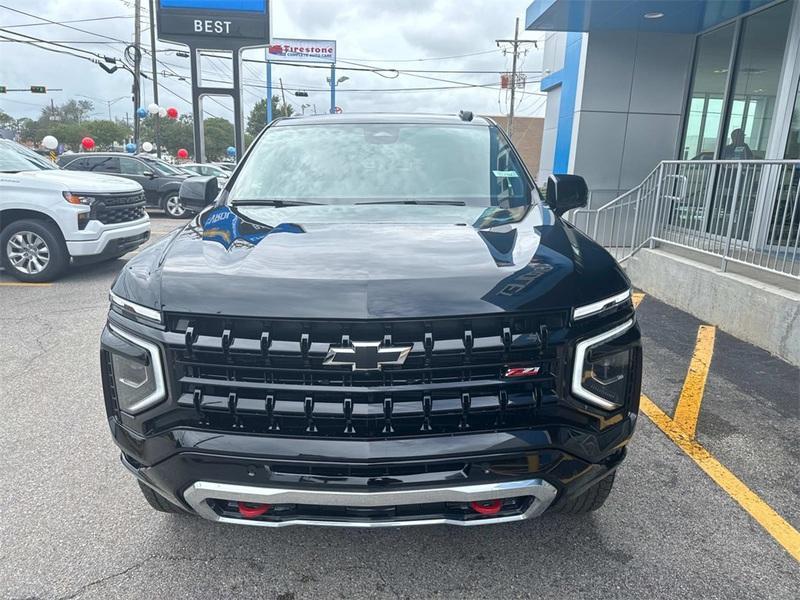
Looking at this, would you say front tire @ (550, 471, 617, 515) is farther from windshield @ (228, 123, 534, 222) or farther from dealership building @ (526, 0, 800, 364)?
dealership building @ (526, 0, 800, 364)

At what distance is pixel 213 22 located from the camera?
10305mm

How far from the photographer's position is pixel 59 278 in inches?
304

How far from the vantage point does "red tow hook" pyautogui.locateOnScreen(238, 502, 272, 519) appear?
6.43ft

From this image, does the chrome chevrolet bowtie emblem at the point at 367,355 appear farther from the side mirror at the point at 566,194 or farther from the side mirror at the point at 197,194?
the side mirror at the point at 197,194

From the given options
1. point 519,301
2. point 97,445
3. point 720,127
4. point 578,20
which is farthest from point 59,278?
point 720,127

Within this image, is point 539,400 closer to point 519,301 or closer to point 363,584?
point 519,301

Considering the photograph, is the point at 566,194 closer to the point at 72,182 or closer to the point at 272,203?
the point at 272,203

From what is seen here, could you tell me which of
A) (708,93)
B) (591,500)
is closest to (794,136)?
(708,93)

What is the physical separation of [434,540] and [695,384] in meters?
2.88

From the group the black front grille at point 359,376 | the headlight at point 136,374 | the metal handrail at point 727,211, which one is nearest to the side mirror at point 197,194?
the headlight at point 136,374

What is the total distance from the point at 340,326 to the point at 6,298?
653 centimetres

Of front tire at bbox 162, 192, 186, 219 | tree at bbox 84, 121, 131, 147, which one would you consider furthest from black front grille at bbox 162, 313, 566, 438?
tree at bbox 84, 121, 131, 147

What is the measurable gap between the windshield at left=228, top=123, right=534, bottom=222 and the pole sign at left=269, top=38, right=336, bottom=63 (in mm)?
49475

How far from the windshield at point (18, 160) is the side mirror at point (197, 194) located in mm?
5292
